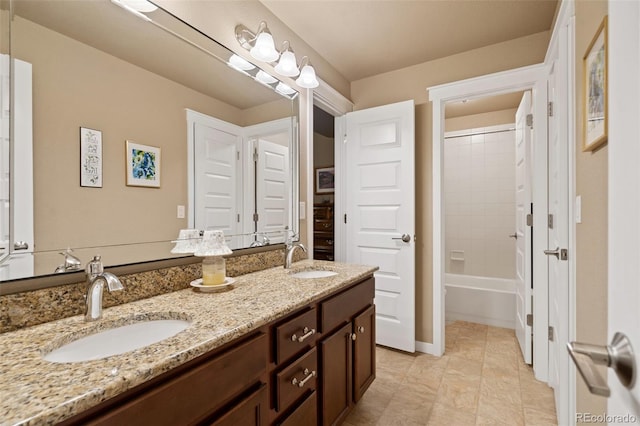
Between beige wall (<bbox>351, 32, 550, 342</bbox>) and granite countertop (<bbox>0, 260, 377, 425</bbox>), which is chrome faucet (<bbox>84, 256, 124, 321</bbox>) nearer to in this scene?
granite countertop (<bbox>0, 260, 377, 425</bbox>)

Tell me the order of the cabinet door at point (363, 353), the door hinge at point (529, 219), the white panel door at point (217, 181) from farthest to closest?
the door hinge at point (529, 219)
the cabinet door at point (363, 353)
the white panel door at point (217, 181)

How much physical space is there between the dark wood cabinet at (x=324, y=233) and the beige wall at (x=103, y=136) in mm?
2514

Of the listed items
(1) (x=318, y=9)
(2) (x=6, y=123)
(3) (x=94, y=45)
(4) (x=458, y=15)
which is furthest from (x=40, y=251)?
(4) (x=458, y=15)

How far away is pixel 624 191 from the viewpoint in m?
0.43

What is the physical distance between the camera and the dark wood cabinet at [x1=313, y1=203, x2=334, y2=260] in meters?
3.78

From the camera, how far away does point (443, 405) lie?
187 cm

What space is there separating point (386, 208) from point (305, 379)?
168cm

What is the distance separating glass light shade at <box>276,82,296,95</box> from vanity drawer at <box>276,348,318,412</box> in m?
1.58

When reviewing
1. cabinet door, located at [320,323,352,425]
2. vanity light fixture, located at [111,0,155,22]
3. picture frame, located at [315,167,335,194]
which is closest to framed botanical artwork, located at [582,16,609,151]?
cabinet door, located at [320,323,352,425]

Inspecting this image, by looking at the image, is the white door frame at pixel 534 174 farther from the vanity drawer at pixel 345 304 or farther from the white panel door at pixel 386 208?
the vanity drawer at pixel 345 304

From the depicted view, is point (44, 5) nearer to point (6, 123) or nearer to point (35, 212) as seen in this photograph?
point (6, 123)

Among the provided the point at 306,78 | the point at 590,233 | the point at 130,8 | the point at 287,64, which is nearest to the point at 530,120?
the point at 590,233

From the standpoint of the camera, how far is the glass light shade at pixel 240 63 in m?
1.68

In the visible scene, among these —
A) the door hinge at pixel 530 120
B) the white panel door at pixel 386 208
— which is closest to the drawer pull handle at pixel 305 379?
the white panel door at pixel 386 208
